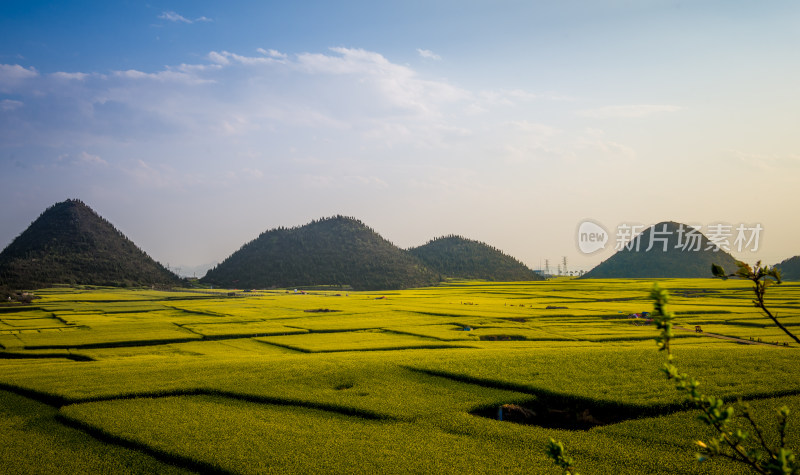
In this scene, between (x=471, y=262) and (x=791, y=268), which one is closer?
(x=791, y=268)

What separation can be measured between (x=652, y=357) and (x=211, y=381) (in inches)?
640

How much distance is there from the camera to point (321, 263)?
5037 inches

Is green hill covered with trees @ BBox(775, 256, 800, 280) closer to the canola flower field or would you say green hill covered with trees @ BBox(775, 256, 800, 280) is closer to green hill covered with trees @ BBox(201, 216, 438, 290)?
green hill covered with trees @ BBox(201, 216, 438, 290)

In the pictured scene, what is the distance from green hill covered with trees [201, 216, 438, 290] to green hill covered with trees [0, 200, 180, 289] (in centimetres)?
1880

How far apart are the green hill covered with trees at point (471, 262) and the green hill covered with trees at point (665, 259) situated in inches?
861

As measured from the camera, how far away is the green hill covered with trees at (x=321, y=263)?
119 metres

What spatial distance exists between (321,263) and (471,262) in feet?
172

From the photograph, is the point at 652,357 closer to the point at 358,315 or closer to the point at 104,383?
the point at 104,383

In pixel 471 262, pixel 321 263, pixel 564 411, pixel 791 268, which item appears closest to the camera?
pixel 564 411

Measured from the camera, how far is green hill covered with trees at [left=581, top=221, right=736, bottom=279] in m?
135

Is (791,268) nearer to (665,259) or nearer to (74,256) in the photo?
(665,259)

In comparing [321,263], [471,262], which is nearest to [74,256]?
[321,263]

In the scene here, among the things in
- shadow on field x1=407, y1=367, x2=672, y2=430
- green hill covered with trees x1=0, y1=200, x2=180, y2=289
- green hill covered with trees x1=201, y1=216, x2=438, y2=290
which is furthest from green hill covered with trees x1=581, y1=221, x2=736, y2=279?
shadow on field x1=407, y1=367, x2=672, y2=430

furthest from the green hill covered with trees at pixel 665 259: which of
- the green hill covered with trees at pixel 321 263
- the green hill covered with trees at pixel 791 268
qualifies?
the green hill covered with trees at pixel 321 263
